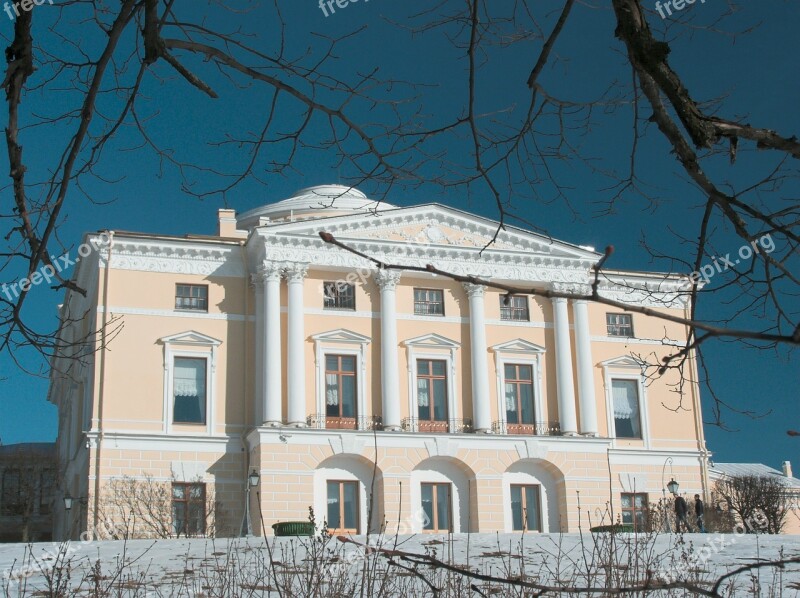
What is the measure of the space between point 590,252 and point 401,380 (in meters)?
8.04

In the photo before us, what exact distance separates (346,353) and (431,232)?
4973 mm

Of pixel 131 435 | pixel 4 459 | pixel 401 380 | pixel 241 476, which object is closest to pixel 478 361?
pixel 401 380

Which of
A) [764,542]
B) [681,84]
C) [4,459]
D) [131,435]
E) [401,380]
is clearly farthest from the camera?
[4,459]

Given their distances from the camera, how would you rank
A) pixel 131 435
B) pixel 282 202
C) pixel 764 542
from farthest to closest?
pixel 282 202, pixel 131 435, pixel 764 542

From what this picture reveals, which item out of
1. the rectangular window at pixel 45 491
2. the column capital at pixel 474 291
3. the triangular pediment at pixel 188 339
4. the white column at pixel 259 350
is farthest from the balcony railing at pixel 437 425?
the rectangular window at pixel 45 491

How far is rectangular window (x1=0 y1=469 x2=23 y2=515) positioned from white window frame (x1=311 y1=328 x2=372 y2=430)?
33.4m

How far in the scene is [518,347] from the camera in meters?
38.1

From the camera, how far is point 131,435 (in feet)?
112

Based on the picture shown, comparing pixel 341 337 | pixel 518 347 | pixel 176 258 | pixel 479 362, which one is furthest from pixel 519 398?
pixel 176 258

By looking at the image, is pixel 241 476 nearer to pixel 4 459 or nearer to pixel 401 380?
pixel 401 380

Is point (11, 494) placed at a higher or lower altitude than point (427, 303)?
lower

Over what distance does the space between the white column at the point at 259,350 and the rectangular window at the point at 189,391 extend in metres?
1.63

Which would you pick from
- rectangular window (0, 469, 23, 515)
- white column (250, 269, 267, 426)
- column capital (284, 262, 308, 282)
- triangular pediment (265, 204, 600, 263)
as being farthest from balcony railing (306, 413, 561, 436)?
rectangular window (0, 469, 23, 515)

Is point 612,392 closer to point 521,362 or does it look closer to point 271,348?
point 521,362
